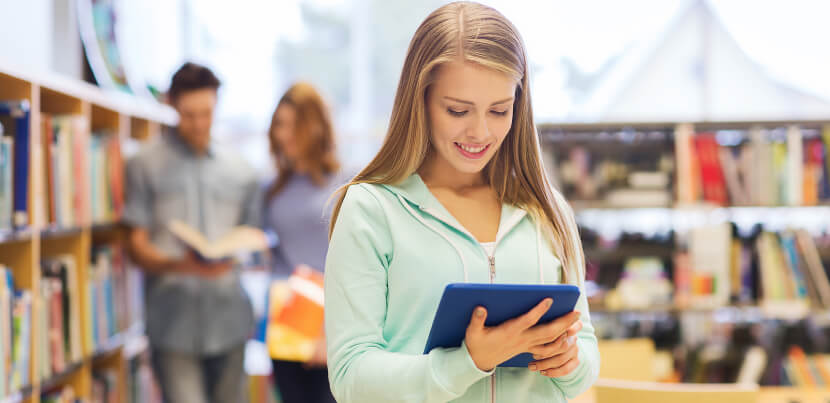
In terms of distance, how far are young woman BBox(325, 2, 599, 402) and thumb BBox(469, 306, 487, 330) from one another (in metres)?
0.01

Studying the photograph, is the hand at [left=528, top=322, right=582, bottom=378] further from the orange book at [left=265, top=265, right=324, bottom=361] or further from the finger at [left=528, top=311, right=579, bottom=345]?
the orange book at [left=265, top=265, right=324, bottom=361]

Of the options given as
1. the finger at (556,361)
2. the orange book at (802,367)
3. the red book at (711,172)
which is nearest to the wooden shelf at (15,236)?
the finger at (556,361)

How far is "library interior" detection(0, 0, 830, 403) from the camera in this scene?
1.16 meters

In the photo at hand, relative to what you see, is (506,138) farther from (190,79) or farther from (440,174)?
(190,79)

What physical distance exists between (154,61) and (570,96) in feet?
9.06

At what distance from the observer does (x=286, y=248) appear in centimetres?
261

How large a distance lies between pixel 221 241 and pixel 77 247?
1.62ft

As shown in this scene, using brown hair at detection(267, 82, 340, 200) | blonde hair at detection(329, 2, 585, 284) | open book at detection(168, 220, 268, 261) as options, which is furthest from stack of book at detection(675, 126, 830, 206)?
blonde hair at detection(329, 2, 585, 284)

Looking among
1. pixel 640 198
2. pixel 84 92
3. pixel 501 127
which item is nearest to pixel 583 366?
pixel 501 127

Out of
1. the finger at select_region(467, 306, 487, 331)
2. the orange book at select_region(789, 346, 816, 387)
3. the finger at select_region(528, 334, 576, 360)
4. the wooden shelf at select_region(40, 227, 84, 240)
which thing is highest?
the wooden shelf at select_region(40, 227, 84, 240)

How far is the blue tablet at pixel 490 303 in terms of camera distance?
0.98 m

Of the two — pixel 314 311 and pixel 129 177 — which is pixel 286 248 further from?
pixel 129 177

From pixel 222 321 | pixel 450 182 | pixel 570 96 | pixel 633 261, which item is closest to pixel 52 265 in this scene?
pixel 222 321

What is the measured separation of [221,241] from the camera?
2.61m
